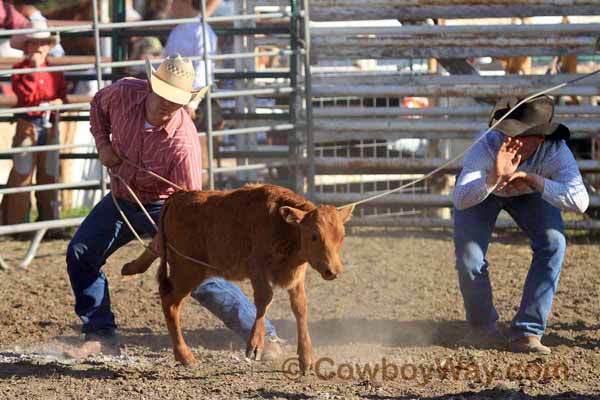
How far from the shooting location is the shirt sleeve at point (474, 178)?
5617mm

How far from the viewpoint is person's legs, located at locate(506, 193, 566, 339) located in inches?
225

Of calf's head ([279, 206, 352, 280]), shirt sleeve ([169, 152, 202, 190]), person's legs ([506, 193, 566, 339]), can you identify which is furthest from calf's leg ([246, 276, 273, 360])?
person's legs ([506, 193, 566, 339])

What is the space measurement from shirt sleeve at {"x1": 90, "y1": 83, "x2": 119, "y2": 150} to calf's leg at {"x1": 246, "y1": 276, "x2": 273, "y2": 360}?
4.02 ft

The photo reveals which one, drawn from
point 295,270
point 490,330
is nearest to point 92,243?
point 295,270

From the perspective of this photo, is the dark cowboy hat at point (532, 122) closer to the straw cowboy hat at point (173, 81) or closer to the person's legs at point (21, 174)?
the straw cowboy hat at point (173, 81)

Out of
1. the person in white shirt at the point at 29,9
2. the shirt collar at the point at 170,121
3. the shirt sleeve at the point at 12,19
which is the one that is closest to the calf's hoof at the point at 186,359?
the shirt collar at the point at 170,121

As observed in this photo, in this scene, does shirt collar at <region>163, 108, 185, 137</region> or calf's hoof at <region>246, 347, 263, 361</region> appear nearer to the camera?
calf's hoof at <region>246, 347, 263, 361</region>

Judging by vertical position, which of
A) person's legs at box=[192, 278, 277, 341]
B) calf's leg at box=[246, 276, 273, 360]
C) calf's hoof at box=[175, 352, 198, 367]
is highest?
calf's leg at box=[246, 276, 273, 360]

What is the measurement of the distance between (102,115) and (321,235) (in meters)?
1.64

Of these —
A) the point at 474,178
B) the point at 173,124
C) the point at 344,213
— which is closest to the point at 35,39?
the point at 173,124

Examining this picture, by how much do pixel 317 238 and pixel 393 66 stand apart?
9.35m

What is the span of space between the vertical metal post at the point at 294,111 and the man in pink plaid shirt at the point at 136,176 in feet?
13.4

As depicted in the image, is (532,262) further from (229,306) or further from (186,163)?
(186,163)

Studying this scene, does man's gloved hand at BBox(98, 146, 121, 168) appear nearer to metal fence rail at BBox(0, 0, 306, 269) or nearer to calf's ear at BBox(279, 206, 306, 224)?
calf's ear at BBox(279, 206, 306, 224)
